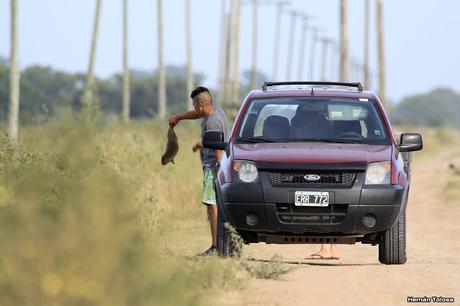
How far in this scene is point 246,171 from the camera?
13.3 metres

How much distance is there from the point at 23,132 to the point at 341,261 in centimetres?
1196

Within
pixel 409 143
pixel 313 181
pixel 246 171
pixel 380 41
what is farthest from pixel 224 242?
pixel 380 41

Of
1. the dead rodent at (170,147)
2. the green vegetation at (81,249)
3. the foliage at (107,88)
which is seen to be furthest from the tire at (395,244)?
the foliage at (107,88)

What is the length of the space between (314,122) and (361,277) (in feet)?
6.57

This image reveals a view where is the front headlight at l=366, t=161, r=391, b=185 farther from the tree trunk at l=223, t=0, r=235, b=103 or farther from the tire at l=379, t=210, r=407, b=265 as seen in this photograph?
the tree trunk at l=223, t=0, r=235, b=103

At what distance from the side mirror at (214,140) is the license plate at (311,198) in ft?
4.39

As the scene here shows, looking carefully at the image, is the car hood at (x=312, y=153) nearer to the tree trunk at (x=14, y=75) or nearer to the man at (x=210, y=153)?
the man at (x=210, y=153)

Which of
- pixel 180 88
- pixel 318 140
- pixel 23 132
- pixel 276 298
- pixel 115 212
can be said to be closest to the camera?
pixel 115 212

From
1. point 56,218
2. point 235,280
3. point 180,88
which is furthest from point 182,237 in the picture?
point 180,88

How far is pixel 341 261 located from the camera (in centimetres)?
1501

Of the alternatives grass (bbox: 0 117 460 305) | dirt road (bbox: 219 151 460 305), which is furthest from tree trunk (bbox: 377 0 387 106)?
grass (bbox: 0 117 460 305)

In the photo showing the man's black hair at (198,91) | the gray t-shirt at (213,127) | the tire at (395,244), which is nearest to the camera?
the tire at (395,244)

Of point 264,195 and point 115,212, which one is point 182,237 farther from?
point 115,212

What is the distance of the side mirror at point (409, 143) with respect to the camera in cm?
1395
